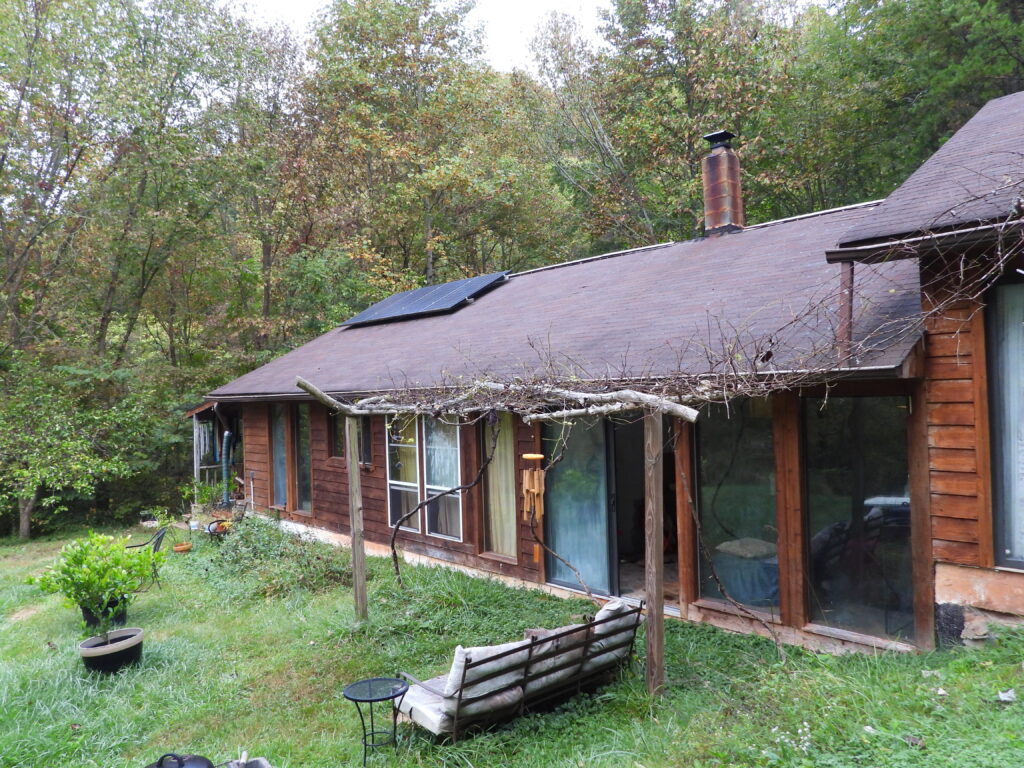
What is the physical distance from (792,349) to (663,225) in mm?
14855

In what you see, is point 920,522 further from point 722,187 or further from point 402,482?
point 402,482

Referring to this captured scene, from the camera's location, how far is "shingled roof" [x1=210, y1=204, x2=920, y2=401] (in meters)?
5.39

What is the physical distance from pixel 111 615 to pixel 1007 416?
804cm

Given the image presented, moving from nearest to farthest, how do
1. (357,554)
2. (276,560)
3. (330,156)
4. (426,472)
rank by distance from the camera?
(357,554) → (426,472) → (276,560) → (330,156)

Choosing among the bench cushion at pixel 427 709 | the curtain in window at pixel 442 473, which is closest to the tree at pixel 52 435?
the curtain in window at pixel 442 473

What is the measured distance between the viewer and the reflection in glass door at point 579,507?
7.05 metres

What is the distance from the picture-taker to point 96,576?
6848 mm

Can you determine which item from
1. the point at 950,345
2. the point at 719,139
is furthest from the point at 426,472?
the point at 950,345

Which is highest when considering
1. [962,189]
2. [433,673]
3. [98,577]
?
[962,189]

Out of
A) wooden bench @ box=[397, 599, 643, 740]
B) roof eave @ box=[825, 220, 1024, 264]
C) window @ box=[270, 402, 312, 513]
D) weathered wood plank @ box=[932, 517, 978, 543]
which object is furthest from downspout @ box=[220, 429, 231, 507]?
weathered wood plank @ box=[932, 517, 978, 543]

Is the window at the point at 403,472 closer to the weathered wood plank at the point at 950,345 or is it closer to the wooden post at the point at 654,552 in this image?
the wooden post at the point at 654,552

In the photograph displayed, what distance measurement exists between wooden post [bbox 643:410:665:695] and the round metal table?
5.62ft

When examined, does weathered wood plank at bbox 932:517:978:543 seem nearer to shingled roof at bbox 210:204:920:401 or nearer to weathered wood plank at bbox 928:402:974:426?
weathered wood plank at bbox 928:402:974:426

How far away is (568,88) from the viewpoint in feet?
64.0
